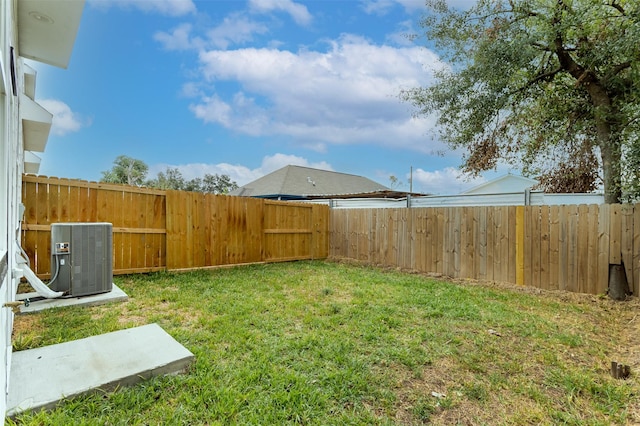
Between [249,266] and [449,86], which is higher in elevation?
[449,86]

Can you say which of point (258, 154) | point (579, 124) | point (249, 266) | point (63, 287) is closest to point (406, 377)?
point (63, 287)

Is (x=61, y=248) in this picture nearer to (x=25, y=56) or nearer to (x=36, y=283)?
(x=36, y=283)

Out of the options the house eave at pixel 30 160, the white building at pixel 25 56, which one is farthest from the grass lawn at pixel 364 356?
the house eave at pixel 30 160

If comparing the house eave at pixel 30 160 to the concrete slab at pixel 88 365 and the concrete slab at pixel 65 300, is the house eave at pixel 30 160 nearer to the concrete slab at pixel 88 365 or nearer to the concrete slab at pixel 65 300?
the concrete slab at pixel 65 300

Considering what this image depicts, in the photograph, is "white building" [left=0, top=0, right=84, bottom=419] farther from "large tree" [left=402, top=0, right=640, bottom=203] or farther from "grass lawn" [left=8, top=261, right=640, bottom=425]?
"large tree" [left=402, top=0, right=640, bottom=203]

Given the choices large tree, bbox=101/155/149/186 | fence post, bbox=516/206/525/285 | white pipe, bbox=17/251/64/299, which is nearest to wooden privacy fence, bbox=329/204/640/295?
fence post, bbox=516/206/525/285

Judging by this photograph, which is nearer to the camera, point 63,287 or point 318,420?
point 318,420

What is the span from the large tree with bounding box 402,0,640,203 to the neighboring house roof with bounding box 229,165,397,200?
10.9 m

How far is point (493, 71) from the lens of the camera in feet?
16.6

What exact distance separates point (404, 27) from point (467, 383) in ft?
20.4

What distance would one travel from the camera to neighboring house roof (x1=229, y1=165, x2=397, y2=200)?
59.1 ft

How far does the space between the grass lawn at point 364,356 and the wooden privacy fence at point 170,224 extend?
3.63ft

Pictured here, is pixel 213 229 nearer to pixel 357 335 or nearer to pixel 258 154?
pixel 357 335

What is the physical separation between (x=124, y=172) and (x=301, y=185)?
1721 centimetres
